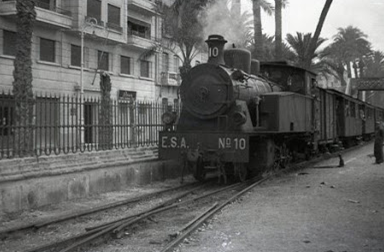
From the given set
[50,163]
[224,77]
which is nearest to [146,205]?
[50,163]

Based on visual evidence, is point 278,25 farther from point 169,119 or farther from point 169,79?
point 169,119

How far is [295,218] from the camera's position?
6609 millimetres

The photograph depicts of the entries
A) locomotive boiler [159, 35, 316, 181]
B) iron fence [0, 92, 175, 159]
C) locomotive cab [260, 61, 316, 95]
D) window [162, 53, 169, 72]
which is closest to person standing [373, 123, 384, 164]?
locomotive cab [260, 61, 316, 95]

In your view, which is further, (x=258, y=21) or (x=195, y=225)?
(x=258, y=21)

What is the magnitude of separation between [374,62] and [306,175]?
4584 centimetres

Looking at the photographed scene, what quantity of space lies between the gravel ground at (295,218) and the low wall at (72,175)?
304 mm

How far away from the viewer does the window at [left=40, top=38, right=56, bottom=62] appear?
840 inches

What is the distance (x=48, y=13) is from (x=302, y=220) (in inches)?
701

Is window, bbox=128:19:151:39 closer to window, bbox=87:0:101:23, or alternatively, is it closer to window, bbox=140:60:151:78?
window, bbox=140:60:151:78

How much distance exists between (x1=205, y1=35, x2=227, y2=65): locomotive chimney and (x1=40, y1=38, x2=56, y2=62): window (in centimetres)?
1327

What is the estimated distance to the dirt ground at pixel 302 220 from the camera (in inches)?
208

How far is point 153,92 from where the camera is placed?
30609mm

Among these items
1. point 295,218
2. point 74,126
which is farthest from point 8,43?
point 295,218

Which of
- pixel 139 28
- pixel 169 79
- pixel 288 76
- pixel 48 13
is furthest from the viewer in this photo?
pixel 169 79
